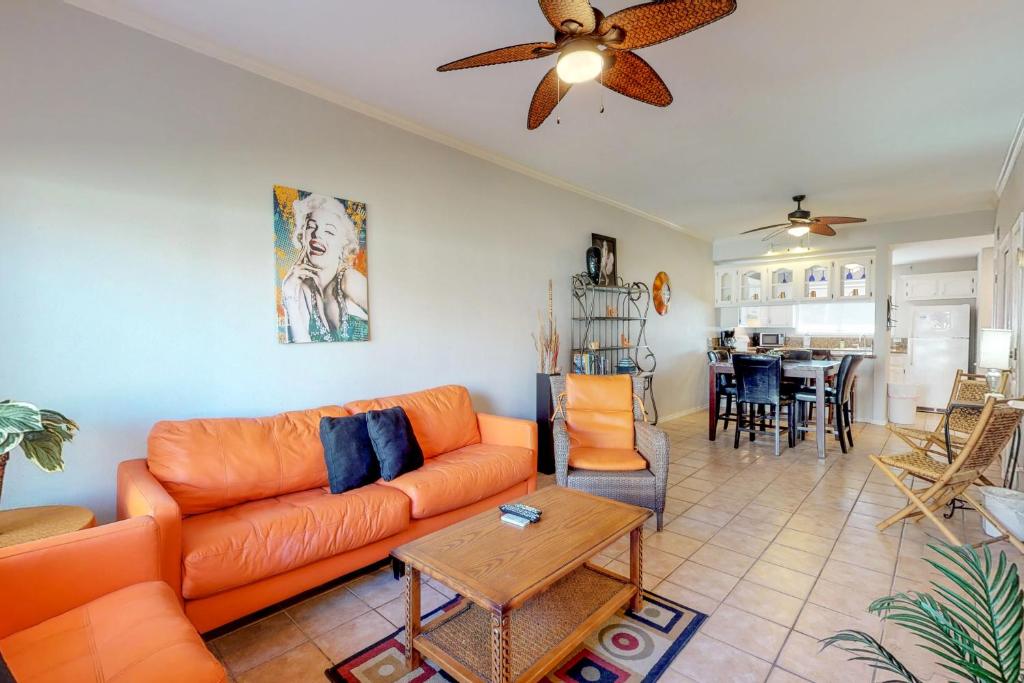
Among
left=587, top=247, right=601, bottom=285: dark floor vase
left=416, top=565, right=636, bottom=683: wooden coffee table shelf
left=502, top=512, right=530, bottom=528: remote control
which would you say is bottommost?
left=416, top=565, right=636, bottom=683: wooden coffee table shelf

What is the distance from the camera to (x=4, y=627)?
1.31 metres

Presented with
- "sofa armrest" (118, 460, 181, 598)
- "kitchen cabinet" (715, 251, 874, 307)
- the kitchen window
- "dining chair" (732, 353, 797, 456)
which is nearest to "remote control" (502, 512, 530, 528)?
"sofa armrest" (118, 460, 181, 598)

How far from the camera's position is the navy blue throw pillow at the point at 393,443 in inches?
100

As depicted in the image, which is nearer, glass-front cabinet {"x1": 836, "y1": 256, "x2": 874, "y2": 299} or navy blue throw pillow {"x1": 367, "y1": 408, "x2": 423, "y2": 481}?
navy blue throw pillow {"x1": 367, "y1": 408, "x2": 423, "y2": 481}

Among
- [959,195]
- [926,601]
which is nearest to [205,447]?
[926,601]

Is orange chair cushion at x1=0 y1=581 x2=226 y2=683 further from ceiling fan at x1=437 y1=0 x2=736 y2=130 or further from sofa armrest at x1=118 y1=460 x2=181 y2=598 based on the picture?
ceiling fan at x1=437 y1=0 x2=736 y2=130

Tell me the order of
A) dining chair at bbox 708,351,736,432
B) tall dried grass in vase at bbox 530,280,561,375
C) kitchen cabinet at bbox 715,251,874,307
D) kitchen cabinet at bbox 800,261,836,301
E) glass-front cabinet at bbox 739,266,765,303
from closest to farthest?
1. tall dried grass in vase at bbox 530,280,561,375
2. dining chair at bbox 708,351,736,432
3. kitchen cabinet at bbox 715,251,874,307
4. kitchen cabinet at bbox 800,261,836,301
5. glass-front cabinet at bbox 739,266,765,303

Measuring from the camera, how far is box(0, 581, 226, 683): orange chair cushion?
3.74 ft

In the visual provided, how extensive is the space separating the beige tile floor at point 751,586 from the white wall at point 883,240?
2803 millimetres

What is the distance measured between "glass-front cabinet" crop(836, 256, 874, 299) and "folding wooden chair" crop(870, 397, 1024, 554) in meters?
4.00

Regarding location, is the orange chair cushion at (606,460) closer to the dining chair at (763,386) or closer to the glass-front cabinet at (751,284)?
the dining chair at (763,386)

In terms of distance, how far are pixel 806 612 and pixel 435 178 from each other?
333 centimetres

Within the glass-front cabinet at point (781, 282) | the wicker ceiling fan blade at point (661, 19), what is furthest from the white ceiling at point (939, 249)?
the wicker ceiling fan blade at point (661, 19)

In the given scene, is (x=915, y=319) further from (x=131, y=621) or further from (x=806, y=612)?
(x=131, y=621)
